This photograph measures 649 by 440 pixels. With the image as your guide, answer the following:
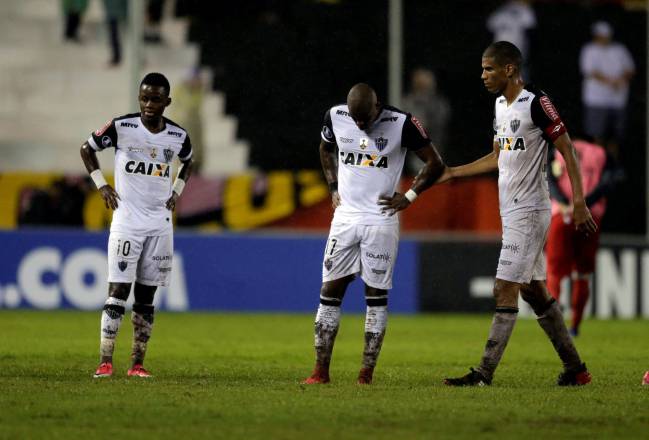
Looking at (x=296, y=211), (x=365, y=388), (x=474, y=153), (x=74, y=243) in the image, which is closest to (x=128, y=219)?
(x=365, y=388)

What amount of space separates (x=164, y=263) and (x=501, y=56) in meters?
2.72

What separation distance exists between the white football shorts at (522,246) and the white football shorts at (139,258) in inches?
93.0

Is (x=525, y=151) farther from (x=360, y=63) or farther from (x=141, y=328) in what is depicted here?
(x=360, y=63)

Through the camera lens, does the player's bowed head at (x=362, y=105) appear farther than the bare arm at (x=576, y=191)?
Yes

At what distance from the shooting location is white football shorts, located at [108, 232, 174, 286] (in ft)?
30.7

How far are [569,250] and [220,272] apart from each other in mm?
4922

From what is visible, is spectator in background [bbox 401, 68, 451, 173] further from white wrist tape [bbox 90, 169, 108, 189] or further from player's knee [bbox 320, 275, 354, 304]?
player's knee [bbox 320, 275, 354, 304]

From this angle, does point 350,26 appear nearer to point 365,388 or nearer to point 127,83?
point 127,83

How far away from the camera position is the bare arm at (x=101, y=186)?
368 inches

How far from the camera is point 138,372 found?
9.31 m

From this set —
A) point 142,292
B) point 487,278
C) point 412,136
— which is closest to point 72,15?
point 487,278

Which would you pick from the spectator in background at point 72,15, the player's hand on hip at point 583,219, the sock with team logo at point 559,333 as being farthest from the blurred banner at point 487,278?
the player's hand on hip at point 583,219

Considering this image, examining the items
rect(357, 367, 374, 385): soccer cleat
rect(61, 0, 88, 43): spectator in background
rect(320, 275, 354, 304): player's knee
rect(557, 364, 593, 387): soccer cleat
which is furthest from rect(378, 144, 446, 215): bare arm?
rect(61, 0, 88, 43): spectator in background

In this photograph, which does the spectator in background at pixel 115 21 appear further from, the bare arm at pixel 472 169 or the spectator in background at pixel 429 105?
the bare arm at pixel 472 169
